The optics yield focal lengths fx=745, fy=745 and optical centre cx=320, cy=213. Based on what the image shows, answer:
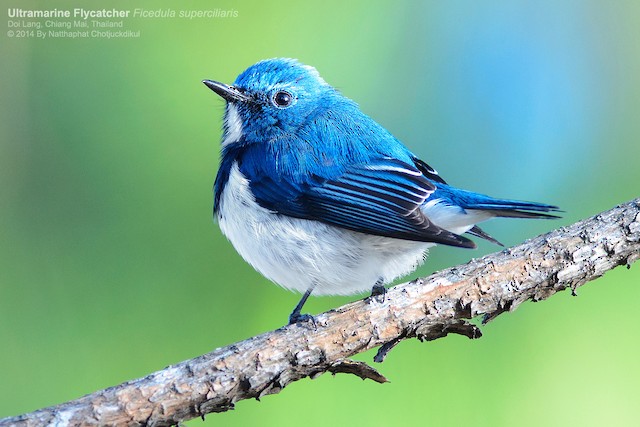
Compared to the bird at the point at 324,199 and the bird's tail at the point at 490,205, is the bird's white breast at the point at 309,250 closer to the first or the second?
the bird at the point at 324,199

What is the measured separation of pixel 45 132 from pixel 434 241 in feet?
8.80

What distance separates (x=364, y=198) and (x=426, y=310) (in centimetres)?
63

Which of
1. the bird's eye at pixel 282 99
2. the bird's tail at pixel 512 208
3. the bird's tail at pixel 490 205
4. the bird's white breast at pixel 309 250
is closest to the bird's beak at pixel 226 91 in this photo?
the bird's eye at pixel 282 99

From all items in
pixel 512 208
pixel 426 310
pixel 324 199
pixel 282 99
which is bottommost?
pixel 426 310

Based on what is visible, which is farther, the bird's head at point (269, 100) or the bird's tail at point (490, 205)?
the bird's head at point (269, 100)

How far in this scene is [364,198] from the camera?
3215mm

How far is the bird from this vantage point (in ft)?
10.4

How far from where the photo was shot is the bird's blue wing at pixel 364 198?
3.09 m

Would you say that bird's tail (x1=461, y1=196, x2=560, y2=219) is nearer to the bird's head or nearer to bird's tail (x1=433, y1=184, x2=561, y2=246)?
bird's tail (x1=433, y1=184, x2=561, y2=246)

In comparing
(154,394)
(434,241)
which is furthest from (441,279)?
(154,394)

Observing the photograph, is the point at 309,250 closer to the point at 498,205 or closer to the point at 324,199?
the point at 324,199

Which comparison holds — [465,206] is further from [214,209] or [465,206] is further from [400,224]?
[214,209]

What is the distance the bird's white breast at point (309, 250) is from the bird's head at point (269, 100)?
313 millimetres

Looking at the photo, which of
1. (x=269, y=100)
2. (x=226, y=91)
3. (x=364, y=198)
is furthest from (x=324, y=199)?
(x=226, y=91)
